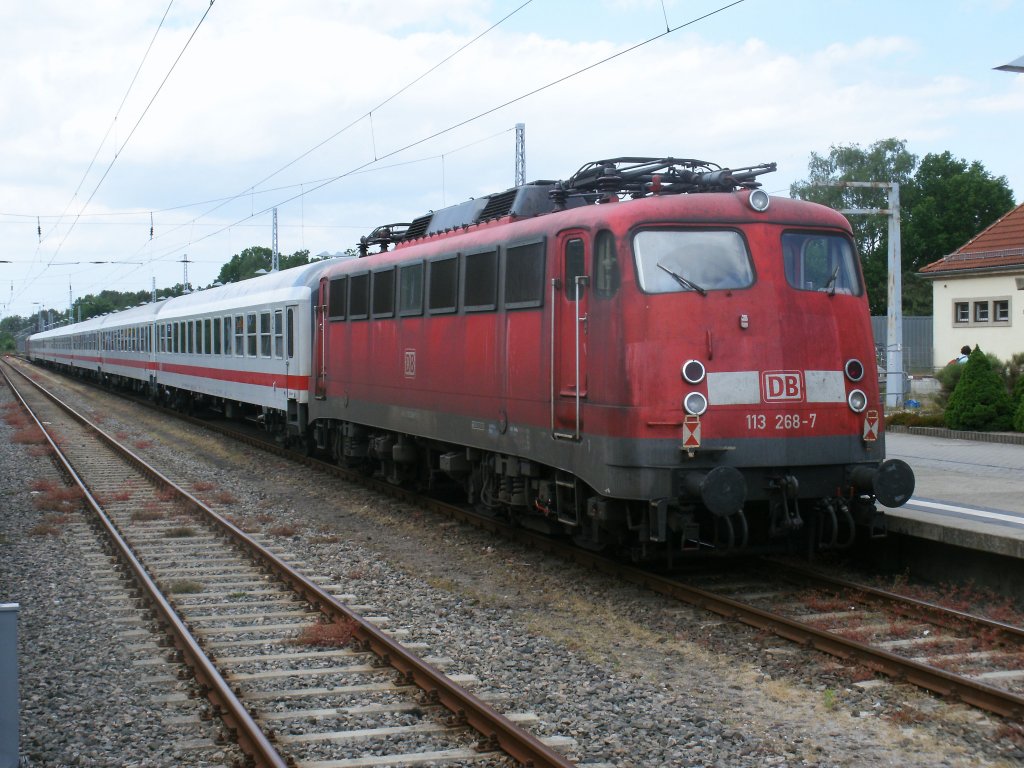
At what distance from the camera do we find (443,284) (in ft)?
39.0

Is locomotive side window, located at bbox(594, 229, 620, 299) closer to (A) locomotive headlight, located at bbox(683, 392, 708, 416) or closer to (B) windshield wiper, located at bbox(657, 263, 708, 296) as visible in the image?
(B) windshield wiper, located at bbox(657, 263, 708, 296)

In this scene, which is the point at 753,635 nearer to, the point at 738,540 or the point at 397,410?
the point at 738,540

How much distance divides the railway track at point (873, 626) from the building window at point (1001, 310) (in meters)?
21.9

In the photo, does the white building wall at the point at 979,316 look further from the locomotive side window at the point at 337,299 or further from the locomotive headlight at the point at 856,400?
the locomotive headlight at the point at 856,400

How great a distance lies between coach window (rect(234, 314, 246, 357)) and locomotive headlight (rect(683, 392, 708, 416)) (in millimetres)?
16148

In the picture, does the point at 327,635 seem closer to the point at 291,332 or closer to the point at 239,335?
the point at 291,332

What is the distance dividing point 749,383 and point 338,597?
367 centimetres

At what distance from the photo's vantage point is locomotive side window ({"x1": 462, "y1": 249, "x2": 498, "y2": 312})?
10695mm

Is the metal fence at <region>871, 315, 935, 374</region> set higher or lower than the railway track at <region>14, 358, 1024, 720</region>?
higher

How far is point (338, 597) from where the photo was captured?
9.17 metres

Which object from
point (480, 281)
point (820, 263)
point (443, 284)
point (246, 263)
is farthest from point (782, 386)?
point (246, 263)

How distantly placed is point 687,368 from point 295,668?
3.46 m

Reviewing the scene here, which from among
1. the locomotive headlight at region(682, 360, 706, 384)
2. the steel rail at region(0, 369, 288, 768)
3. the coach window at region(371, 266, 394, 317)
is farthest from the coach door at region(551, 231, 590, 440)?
the coach window at region(371, 266, 394, 317)

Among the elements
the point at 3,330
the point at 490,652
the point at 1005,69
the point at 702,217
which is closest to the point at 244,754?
the point at 490,652
